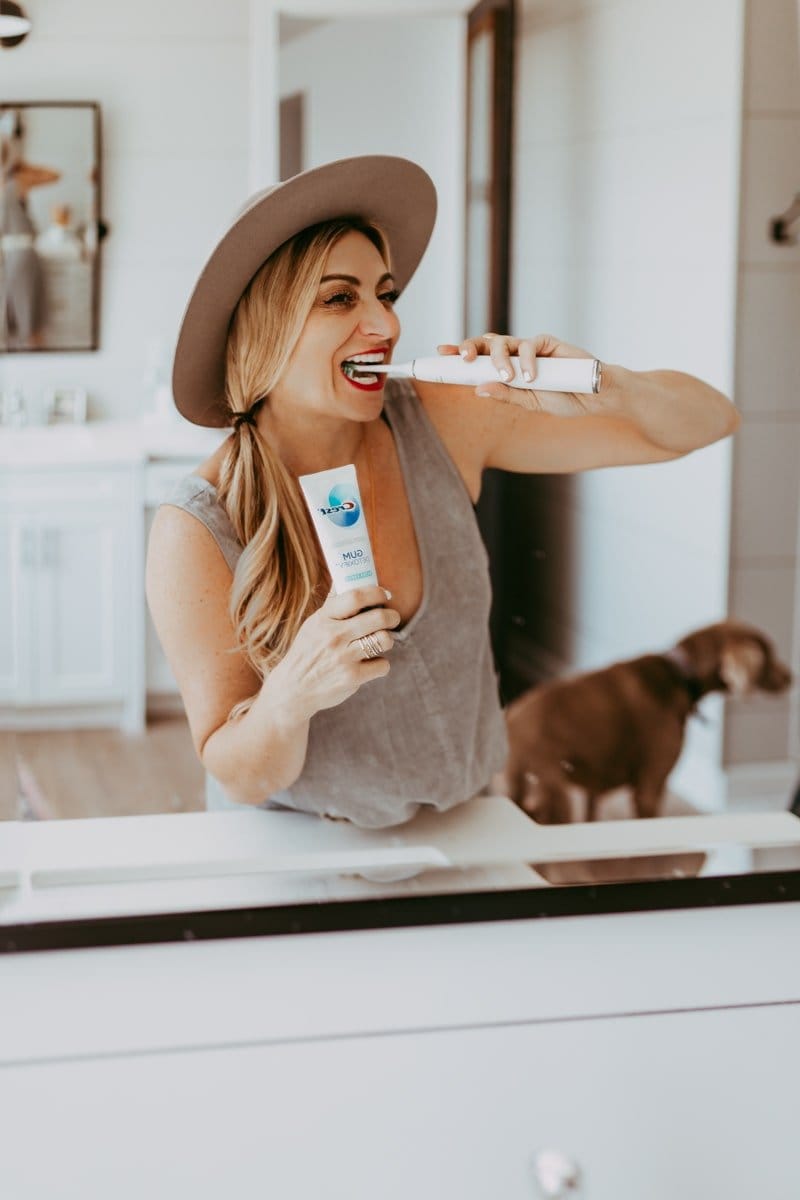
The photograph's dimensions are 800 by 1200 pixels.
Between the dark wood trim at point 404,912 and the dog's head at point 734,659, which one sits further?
the dog's head at point 734,659

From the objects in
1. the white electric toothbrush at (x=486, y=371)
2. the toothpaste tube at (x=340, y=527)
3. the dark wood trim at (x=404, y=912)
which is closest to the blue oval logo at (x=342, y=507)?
the toothpaste tube at (x=340, y=527)

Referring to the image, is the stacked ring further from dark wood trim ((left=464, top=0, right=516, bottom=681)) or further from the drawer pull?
Result: the drawer pull

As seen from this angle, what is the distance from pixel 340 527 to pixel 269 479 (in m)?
0.08

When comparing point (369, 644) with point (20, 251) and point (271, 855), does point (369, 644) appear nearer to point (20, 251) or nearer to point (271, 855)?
point (271, 855)

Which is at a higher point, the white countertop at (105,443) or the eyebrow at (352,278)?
the eyebrow at (352,278)

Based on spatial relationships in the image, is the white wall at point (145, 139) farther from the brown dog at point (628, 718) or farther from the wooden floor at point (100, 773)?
the brown dog at point (628, 718)

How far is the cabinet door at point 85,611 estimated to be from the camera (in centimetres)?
110

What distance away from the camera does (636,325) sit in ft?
3.79

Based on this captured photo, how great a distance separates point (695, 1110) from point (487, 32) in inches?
37.7

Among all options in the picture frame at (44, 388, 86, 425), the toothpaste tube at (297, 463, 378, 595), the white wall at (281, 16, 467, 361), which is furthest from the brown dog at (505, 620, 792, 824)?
the picture frame at (44, 388, 86, 425)

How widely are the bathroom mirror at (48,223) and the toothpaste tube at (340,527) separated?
220 mm

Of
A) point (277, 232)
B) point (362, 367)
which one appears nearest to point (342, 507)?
point (362, 367)

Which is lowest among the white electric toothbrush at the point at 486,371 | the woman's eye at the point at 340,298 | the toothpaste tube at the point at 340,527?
the toothpaste tube at the point at 340,527

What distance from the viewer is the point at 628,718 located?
1.23 meters
